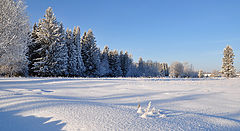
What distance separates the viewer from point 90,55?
113ft

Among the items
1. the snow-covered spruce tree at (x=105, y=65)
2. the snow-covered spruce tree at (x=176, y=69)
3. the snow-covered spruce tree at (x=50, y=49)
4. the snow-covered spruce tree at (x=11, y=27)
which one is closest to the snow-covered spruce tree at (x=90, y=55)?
the snow-covered spruce tree at (x=105, y=65)

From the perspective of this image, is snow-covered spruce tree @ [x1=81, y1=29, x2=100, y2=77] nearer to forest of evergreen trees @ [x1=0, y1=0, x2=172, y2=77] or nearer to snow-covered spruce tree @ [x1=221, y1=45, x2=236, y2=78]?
forest of evergreen trees @ [x1=0, y1=0, x2=172, y2=77]

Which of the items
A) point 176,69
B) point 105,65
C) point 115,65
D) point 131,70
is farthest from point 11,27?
point 176,69

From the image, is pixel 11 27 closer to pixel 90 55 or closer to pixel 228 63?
pixel 90 55

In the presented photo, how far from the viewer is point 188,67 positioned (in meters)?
72.1

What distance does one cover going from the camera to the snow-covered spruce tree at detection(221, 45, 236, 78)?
1436 inches

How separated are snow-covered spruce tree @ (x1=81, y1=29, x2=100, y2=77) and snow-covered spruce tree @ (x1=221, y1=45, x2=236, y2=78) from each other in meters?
31.4

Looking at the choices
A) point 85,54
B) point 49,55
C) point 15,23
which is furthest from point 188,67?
point 15,23

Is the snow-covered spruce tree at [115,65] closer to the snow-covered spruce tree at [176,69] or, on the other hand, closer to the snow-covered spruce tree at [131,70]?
the snow-covered spruce tree at [131,70]

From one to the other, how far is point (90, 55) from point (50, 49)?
40.6 feet

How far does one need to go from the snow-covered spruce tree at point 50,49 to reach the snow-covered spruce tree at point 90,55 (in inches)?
385

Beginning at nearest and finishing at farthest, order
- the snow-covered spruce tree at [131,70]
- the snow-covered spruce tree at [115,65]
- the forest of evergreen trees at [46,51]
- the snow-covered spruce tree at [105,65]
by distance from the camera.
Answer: the forest of evergreen trees at [46,51]
the snow-covered spruce tree at [105,65]
the snow-covered spruce tree at [115,65]
the snow-covered spruce tree at [131,70]

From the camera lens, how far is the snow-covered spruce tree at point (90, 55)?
111ft

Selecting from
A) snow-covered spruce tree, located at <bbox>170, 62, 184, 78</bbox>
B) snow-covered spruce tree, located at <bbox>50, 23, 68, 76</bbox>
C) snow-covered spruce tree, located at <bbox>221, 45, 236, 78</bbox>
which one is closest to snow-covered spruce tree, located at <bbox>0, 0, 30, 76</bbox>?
snow-covered spruce tree, located at <bbox>50, 23, 68, 76</bbox>
